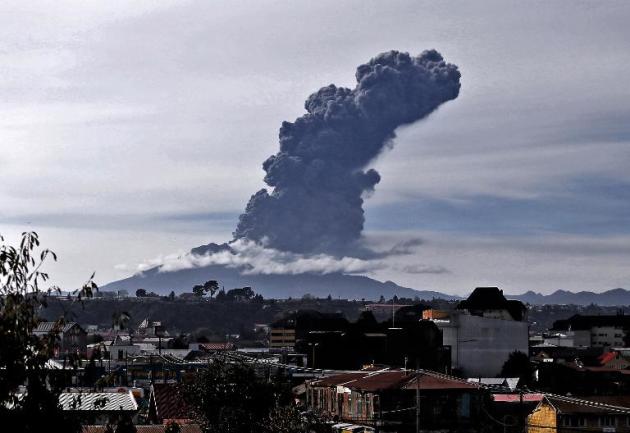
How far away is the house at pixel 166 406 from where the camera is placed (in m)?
87.3

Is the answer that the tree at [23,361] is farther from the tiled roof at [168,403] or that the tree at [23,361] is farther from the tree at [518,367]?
the tree at [518,367]

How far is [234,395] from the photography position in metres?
73.4

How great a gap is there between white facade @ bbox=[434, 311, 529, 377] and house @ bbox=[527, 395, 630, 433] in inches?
2632

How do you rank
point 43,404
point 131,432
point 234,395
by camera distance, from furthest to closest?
1. point 234,395
2. point 131,432
3. point 43,404

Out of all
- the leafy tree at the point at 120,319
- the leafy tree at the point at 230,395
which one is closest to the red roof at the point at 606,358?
the leafy tree at the point at 230,395

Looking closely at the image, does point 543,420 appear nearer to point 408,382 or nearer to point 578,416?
point 578,416

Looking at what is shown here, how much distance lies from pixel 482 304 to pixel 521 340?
4066cm

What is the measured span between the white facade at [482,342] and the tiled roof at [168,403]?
67992 millimetres

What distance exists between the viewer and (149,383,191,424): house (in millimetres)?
87262

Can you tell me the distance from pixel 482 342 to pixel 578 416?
72.1 m

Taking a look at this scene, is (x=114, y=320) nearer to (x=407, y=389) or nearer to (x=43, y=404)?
(x=43, y=404)

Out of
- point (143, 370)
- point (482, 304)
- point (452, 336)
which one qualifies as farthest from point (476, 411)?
point (482, 304)

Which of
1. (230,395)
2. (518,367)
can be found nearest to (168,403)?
(230,395)

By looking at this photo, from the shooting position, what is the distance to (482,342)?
15500 cm
